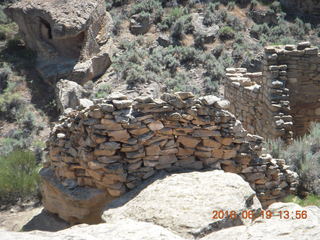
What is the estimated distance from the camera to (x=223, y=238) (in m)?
3.64

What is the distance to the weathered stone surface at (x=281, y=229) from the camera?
3250 millimetres

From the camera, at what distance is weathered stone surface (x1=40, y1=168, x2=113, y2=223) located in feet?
18.0

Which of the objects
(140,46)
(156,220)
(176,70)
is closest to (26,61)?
(140,46)

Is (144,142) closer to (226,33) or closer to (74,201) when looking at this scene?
(74,201)

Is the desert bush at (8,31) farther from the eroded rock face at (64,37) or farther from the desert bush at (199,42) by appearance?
the desert bush at (199,42)

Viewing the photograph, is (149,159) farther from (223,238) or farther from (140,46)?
(140,46)

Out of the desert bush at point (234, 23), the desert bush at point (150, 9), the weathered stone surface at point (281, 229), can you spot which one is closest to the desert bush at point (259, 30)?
the desert bush at point (234, 23)

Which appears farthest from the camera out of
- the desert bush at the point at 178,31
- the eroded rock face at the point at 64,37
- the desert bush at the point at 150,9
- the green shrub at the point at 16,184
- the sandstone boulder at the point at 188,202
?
the desert bush at the point at 150,9

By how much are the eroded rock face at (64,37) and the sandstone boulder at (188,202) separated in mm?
11619

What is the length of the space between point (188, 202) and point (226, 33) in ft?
51.0

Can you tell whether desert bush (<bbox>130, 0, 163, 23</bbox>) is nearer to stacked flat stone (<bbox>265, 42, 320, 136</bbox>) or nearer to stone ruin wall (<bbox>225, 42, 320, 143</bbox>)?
stone ruin wall (<bbox>225, 42, 320, 143</bbox>)

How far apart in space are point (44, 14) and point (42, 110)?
3.96 m

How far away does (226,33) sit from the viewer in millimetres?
19078
